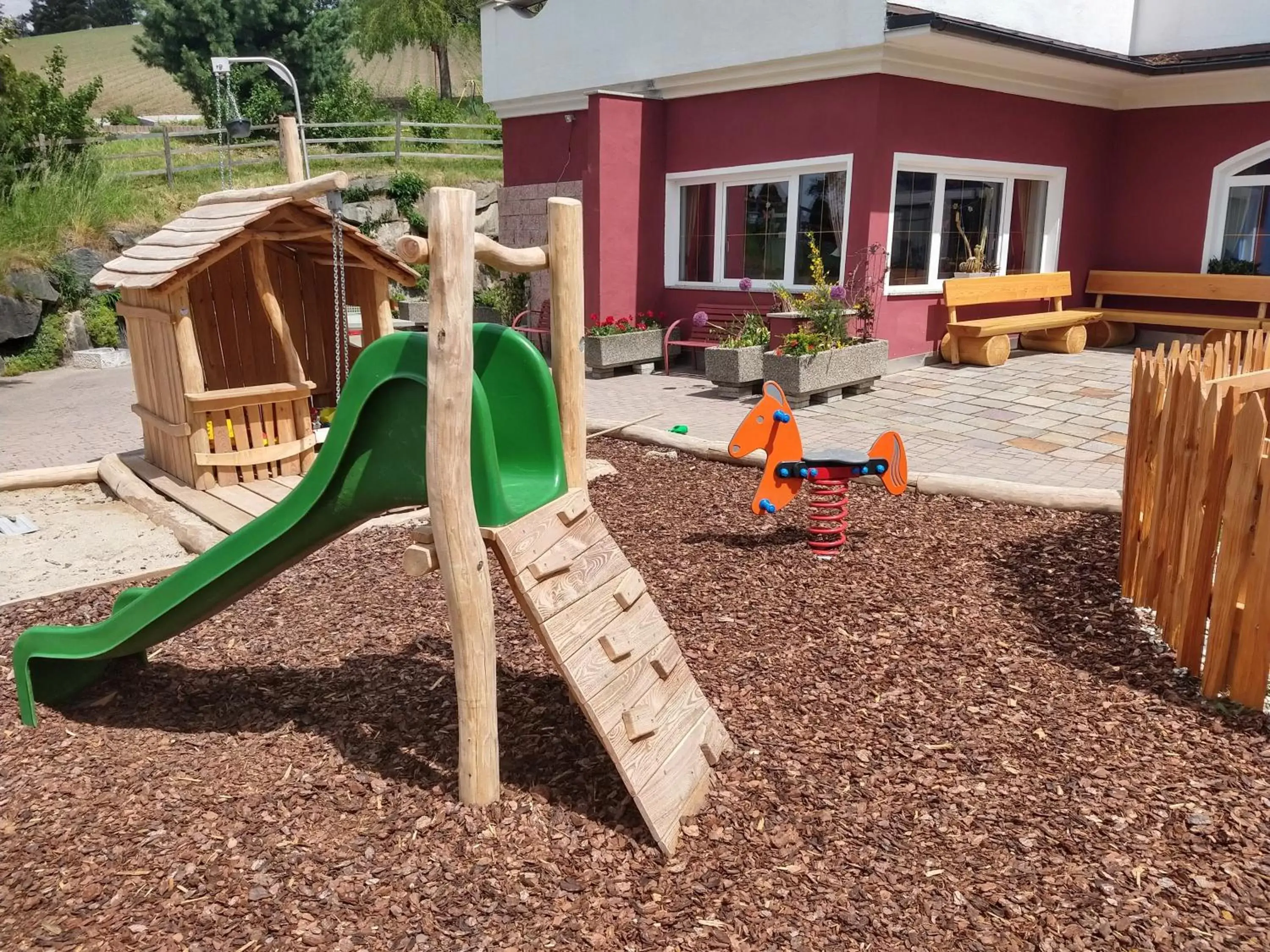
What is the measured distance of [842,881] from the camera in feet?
8.41

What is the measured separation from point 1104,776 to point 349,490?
252 centimetres

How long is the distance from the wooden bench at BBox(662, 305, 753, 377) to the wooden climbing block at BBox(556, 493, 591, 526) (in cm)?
814

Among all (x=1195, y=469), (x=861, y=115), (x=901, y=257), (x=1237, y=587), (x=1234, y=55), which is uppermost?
(x=1234, y=55)

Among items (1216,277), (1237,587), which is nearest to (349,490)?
(1237,587)

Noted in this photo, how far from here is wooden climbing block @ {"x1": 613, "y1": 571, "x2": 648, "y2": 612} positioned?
299cm

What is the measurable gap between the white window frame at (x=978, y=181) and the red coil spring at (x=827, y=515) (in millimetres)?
6064

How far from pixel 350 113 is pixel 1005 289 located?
82.7 ft

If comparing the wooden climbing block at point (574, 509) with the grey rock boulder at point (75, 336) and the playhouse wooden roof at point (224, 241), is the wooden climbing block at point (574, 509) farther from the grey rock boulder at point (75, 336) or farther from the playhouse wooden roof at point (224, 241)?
the grey rock boulder at point (75, 336)

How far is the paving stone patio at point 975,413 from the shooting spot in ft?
22.7

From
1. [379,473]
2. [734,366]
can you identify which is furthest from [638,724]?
[734,366]

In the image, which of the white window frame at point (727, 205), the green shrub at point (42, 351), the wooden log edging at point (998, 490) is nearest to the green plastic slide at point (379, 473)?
the wooden log edging at point (998, 490)

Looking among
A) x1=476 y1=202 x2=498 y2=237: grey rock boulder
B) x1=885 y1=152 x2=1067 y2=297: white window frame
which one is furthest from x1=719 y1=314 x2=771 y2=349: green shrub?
x1=476 y1=202 x2=498 y2=237: grey rock boulder

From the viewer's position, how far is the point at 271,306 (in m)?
6.49

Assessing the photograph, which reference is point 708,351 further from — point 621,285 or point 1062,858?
point 1062,858
